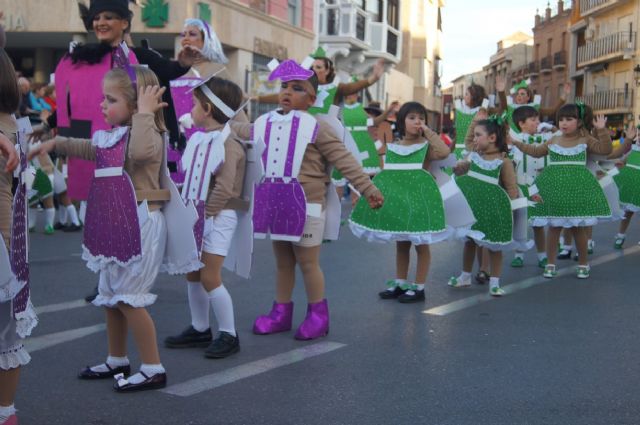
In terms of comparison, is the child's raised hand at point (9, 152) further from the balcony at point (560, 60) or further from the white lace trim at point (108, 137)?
the balcony at point (560, 60)

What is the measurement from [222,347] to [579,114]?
5.53 meters

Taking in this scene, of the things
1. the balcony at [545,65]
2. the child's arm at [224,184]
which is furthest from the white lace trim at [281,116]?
the balcony at [545,65]

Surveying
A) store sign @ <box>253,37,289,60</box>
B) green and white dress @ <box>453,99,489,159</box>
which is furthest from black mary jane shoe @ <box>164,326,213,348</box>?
store sign @ <box>253,37,289,60</box>

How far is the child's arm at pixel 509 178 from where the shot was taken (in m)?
8.38

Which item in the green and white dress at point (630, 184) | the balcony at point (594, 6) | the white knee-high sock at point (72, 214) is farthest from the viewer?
the balcony at point (594, 6)

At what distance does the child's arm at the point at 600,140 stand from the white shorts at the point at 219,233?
524cm

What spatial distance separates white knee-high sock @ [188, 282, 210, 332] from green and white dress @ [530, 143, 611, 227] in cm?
490

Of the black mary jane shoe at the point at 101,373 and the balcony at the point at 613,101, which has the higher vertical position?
the balcony at the point at 613,101

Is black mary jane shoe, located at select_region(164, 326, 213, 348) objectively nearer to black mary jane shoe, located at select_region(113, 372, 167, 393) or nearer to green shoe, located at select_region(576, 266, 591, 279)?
black mary jane shoe, located at select_region(113, 372, 167, 393)

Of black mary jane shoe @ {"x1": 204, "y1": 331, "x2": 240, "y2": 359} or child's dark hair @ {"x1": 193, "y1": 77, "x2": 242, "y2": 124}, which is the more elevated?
child's dark hair @ {"x1": 193, "y1": 77, "x2": 242, "y2": 124}

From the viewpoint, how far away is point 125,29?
631 cm

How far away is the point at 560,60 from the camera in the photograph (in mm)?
65562

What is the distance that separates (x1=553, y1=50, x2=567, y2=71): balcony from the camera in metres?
65.2

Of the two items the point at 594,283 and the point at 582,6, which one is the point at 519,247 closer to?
the point at 594,283
